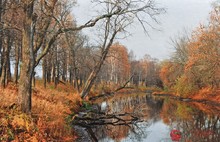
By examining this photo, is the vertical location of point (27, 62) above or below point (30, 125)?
above

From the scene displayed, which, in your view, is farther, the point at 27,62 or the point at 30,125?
the point at 27,62

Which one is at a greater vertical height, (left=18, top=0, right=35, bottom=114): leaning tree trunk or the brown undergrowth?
(left=18, top=0, right=35, bottom=114): leaning tree trunk

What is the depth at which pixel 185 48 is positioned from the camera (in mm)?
56875

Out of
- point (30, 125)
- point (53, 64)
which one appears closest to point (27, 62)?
point (30, 125)

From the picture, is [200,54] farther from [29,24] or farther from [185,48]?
[29,24]

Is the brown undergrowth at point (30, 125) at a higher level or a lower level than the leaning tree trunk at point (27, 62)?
lower

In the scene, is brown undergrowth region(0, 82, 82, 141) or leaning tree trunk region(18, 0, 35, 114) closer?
brown undergrowth region(0, 82, 82, 141)

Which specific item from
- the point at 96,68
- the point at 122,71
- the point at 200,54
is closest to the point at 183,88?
the point at 200,54

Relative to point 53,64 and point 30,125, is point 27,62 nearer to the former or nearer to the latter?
point 30,125

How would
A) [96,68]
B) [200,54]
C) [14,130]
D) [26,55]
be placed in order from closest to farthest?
[14,130]
[26,55]
[96,68]
[200,54]

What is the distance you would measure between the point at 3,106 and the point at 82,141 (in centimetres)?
391

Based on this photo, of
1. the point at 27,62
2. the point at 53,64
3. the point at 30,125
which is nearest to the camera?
the point at 30,125

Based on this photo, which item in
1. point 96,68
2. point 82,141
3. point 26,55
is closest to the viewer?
point 26,55

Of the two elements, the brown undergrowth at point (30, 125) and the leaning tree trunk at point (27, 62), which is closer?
the brown undergrowth at point (30, 125)
